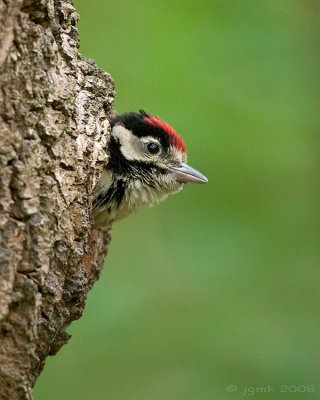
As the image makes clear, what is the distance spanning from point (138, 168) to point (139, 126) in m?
0.34

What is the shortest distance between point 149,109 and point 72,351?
2169mm

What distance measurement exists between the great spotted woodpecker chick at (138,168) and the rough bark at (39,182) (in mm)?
677

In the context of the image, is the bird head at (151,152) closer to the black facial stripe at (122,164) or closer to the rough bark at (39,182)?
the black facial stripe at (122,164)

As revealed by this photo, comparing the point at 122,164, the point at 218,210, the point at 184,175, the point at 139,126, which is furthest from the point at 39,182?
the point at 218,210

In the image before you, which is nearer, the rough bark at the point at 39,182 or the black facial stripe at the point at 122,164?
the rough bark at the point at 39,182

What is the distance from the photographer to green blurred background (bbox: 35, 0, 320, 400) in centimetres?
617

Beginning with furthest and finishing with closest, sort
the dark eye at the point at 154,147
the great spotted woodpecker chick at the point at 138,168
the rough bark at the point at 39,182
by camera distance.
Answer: the dark eye at the point at 154,147 → the great spotted woodpecker chick at the point at 138,168 → the rough bark at the point at 39,182

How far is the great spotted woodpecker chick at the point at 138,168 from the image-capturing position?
16.7 feet

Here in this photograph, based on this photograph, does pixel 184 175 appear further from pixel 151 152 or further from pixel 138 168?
pixel 138 168

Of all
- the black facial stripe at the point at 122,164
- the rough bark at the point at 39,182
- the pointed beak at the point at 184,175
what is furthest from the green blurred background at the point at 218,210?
the rough bark at the point at 39,182

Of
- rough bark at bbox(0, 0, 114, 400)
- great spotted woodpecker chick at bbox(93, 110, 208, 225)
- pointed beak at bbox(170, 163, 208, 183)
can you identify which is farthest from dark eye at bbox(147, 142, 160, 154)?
rough bark at bbox(0, 0, 114, 400)

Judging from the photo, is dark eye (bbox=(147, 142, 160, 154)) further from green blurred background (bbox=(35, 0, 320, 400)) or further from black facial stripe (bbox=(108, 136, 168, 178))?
green blurred background (bbox=(35, 0, 320, 400))

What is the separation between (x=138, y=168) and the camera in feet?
→ 17.7

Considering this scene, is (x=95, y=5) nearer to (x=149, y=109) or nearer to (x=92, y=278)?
(x=149, y=109)
